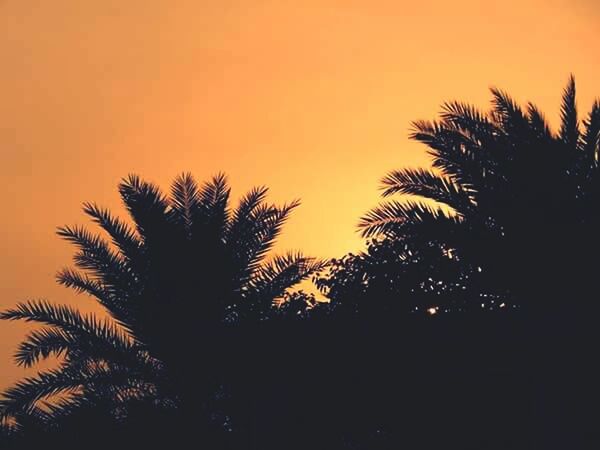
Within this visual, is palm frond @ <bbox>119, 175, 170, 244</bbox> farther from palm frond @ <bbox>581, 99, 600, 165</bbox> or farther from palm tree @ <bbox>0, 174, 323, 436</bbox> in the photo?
palm frond @ <bbox>581, 99, 600, 165</bbox>

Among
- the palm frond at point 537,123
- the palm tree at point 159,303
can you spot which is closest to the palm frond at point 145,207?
the palm tree at point 159,303

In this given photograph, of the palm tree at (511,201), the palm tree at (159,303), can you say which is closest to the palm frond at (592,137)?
the palm tree at (511,201)

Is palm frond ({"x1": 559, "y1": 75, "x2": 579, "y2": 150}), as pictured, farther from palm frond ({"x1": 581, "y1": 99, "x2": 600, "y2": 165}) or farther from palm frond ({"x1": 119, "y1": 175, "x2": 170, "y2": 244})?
palm frond ({"x1": 119, "y1": 175, "x2": 170, "y2": 244})

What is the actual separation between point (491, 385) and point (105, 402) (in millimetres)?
5565

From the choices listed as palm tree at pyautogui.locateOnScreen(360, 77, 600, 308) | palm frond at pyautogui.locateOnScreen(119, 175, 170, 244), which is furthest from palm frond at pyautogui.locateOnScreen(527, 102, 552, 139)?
palm frond at pyautogui.locateOnScreen(119, 175, 170, 244)

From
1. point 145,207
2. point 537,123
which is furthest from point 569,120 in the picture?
point 145,207

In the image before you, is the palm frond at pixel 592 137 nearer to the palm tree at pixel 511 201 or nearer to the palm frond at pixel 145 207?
the palm tree at pixel 511 201

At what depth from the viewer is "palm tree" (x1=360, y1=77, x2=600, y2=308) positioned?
1356 centimetres

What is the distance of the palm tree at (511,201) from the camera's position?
13.6 meters

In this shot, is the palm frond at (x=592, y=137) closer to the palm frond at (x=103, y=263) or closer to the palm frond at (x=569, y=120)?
the palm frond at (x=569, y=120)

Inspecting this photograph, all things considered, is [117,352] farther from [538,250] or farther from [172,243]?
[538,250]

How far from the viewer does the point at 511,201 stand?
14.2m

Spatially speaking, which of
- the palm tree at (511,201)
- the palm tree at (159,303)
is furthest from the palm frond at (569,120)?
the palm tree at (159,303)

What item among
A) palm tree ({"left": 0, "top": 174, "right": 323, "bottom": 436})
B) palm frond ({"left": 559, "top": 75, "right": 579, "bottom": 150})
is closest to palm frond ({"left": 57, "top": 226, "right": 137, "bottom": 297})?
palm tree ({"left": 0, "top": 174, "right": 323, "bottom": 436})
